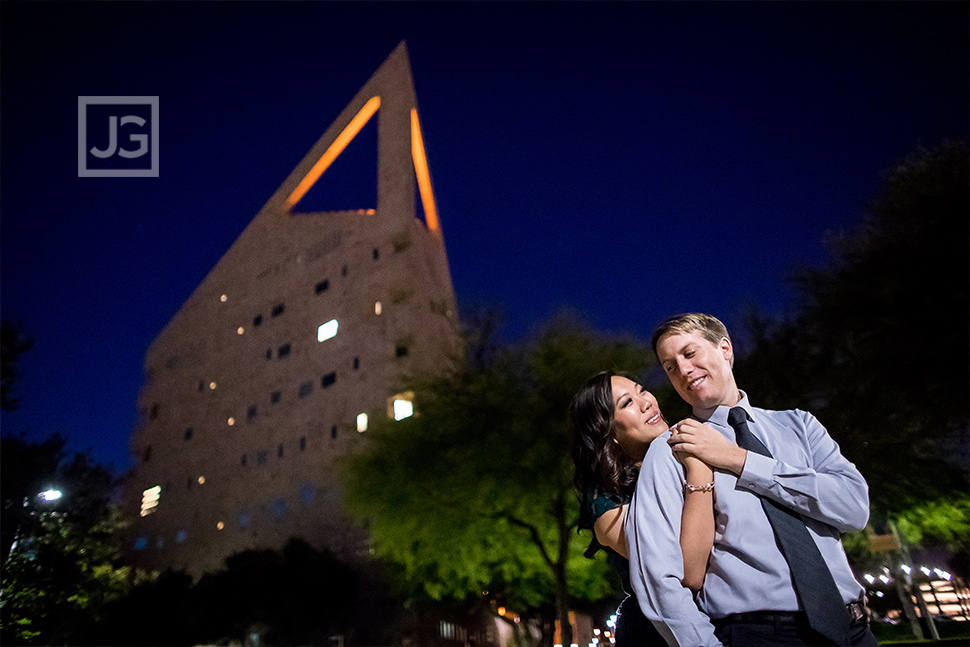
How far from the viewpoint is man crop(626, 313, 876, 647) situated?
2.42m

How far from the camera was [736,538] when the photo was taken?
8.34 feet

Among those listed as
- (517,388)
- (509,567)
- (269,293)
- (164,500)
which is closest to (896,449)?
(517,388)

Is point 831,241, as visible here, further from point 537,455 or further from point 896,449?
point 537,455

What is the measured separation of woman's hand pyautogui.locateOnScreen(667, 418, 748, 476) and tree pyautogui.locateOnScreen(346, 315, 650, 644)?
13364 millimetres

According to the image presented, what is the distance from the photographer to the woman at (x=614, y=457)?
9.70 feet

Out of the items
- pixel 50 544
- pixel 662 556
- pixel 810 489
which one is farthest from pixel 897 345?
pixel 50 544

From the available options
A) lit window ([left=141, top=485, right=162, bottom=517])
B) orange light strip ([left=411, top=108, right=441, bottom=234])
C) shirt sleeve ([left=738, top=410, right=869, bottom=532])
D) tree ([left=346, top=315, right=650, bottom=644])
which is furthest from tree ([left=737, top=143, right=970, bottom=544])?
lit window ([left=141, top=485, right=162, bottom=517])

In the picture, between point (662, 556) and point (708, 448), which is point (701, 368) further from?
point (662, 556)

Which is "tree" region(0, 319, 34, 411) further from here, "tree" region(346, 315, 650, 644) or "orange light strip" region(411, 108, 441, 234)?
"orange light strip" region(411, 108, 441, 234)

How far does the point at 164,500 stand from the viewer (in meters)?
42.3

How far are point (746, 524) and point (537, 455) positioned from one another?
44.4 ft

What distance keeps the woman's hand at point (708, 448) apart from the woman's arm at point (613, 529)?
17.6 inches

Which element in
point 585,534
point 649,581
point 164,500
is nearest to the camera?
point 649,581

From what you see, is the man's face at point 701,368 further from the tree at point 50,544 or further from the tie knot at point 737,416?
the tree at point 50,544
